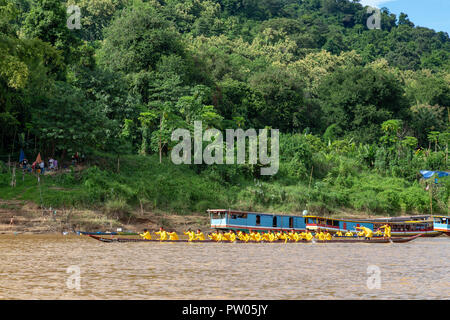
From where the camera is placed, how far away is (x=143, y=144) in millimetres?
49938

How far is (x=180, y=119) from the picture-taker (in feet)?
165

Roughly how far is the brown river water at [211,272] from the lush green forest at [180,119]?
11.0m

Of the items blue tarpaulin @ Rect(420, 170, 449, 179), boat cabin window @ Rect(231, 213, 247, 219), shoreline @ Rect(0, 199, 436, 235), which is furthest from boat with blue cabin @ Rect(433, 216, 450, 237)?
shoreline @ Rect(0, 199, 436, 235)

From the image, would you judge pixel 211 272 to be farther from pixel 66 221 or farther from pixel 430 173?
pixel 430 173

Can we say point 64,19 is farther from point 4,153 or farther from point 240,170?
point 240,170

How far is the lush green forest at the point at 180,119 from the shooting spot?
41188mm

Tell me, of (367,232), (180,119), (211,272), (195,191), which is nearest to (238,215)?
(195,191)

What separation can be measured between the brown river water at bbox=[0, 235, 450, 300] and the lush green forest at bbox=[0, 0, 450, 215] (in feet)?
36.0

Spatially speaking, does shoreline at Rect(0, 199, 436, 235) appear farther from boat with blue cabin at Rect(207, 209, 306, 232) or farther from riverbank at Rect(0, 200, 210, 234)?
boat with blue cabin at Rect(207, 209, 306, 232)

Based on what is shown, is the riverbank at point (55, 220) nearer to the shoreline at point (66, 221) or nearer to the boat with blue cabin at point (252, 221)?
the shoreline at point (66, 221)

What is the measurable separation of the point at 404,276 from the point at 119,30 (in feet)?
139

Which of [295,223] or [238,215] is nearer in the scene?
[238,215]

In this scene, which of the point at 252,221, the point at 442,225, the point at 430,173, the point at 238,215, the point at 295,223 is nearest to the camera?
the point at 238,215

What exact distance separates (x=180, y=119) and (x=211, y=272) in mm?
30070
